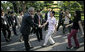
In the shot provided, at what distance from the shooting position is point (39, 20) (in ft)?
28.2

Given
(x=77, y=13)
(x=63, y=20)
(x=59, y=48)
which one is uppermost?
(x=77, y=13)

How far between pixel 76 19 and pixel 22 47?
9.27 feet

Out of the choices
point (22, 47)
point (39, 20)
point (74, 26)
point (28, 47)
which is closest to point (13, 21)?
point (39, 20)

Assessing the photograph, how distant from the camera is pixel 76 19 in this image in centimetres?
657

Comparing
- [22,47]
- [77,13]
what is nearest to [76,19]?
[77,13]

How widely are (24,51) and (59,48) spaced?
1605 millimetres

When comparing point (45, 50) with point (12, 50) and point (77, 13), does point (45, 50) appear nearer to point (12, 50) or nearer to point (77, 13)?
point (12, 50)

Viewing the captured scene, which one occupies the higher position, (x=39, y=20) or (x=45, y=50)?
(x=39, y=20)

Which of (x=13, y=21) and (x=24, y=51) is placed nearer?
(x=24, y=51)

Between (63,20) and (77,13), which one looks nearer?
(77,13)

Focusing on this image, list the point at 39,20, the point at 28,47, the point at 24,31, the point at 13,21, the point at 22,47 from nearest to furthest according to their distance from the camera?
the point at 24,31 → the point at 28,47 → the point at 22,47 → the point at 39,20 → the point at 13,21

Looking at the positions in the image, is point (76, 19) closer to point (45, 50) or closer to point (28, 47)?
point (45, 50)

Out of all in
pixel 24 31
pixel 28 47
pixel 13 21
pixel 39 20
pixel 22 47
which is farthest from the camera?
pixel 13 21

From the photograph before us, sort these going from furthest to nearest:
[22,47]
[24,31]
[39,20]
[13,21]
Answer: [13,21] < [39,20] < [22,47] < [24,31]
